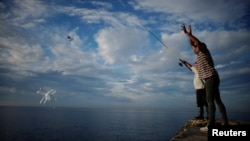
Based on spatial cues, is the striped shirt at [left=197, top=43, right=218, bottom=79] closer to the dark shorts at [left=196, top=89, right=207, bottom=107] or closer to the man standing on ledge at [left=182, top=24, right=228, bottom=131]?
the man standing on ledge at [left=182, top=24, right=228, bottom=131]

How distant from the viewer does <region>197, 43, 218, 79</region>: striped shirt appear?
581 centimetres

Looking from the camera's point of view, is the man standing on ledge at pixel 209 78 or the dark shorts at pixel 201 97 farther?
the dark shorts at pixel 201 97

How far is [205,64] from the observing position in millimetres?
5871

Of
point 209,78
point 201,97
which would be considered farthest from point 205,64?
point 201,97

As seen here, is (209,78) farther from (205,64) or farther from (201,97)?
(201,97)

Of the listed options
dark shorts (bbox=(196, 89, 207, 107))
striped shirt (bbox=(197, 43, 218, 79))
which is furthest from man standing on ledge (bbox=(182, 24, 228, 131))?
dark shorts (bbox=(196, 89, 207, 107))

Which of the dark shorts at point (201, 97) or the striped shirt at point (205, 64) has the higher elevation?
the striped shirt at point (205, 64)

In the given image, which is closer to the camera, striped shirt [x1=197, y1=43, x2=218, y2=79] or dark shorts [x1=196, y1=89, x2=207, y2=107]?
striped shirt [x1=197, y1=43, x2=218, y2=79]

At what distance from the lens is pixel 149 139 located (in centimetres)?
10069

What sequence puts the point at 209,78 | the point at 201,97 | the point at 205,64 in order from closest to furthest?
the point at 209,78
the point at 205,64
the point at 201,97

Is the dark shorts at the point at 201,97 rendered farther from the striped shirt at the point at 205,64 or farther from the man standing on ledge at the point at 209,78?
the striped shirt at the point at 205,64

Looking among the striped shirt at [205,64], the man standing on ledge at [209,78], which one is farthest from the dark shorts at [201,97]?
the striped shirt at [205,64]

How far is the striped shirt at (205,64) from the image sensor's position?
5809 mm

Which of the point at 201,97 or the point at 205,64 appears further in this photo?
the point at 201,97
